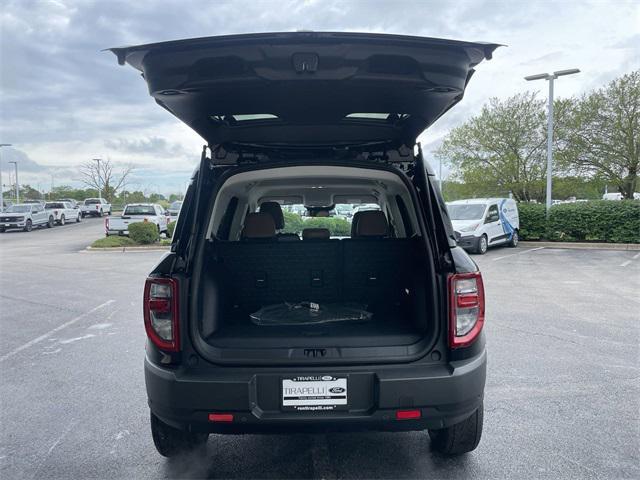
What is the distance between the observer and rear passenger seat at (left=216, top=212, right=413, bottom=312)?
3283 millimetres

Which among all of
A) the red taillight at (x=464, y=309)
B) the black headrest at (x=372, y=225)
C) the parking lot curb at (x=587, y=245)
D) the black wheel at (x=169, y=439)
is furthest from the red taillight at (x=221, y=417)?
the parking lot curb at (x=587, y=245)

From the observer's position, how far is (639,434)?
3025 millimetres

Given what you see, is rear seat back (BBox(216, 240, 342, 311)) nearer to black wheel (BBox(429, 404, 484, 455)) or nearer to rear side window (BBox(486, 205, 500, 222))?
black wheel (BBox(429, 404, 484, 455))

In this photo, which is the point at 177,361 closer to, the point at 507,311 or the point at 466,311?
the point at 466,311

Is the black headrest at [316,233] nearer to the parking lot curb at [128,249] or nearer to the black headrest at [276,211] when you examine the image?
the black headrest at [276,211]

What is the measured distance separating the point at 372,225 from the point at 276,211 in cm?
118

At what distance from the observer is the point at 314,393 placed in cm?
224

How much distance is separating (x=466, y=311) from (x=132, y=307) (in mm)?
5936

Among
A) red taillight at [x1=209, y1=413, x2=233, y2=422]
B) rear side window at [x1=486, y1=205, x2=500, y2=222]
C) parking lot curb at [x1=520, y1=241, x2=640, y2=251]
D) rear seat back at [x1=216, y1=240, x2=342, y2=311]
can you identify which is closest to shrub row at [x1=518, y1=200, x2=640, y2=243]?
parking lot curb at [x1=520, y1=241, x2=640, y2=251]

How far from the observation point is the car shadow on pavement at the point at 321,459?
2.62 metres

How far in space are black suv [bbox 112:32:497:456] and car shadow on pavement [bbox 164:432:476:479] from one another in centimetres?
12

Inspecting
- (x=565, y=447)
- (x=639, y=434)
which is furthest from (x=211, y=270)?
(x=639, y=434)

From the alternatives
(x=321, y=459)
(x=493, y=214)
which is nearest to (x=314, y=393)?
(x=321, y=459)

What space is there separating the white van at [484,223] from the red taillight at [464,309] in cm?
1116
